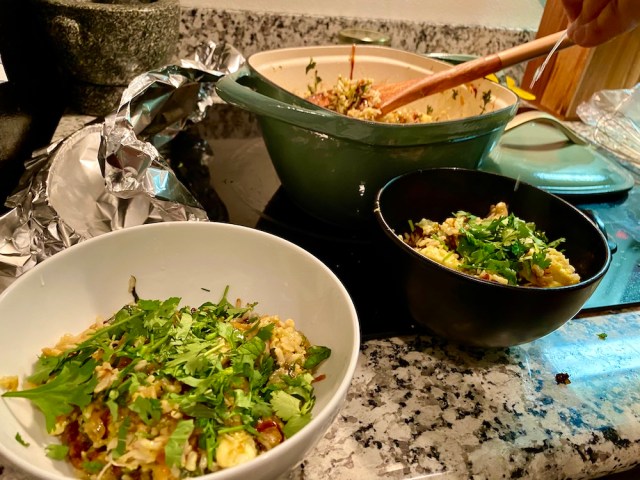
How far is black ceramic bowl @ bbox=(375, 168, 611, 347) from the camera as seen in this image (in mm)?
507

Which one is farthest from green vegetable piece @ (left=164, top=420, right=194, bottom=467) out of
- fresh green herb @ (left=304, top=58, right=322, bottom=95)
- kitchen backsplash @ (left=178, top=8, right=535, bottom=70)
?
kitchen backsplash @ (left=178, top=8, right=535, bottom=70)

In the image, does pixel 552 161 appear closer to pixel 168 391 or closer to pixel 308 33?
pixel 308 33

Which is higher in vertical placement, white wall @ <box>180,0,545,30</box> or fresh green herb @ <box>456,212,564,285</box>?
white wall @ <box>180,0,545,30</box>

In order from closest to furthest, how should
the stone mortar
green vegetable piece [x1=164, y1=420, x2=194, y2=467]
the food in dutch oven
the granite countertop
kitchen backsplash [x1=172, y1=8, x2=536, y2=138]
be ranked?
green vegetable piece [x1=164, y1=420, x2=194, y2=467] → the granite countertop → the food in dutch oven → the stone mortar → kitchen backsplash [x1=172, y1=8, x2=536, y2=138]

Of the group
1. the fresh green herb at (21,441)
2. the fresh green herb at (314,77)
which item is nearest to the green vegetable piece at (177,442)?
the fresh green herb at (21,441)

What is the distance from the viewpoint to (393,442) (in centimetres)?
49

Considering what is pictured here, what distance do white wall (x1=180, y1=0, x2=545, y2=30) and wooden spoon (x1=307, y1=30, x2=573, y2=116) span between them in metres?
0.48

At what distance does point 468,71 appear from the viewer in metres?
0.81

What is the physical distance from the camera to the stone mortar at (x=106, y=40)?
820 mm

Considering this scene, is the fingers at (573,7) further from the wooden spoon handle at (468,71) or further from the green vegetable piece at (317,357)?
the green vegetable piece at (317,357)

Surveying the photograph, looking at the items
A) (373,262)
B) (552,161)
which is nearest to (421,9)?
(552,161)

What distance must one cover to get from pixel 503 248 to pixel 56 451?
50 centimetres

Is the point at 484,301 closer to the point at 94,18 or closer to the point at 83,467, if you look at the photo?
the point at 83,467

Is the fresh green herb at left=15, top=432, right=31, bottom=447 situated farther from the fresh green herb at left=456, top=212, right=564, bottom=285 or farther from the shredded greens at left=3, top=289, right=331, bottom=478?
the fresh green herb at left=456, top=212, right=564, bottom=285
